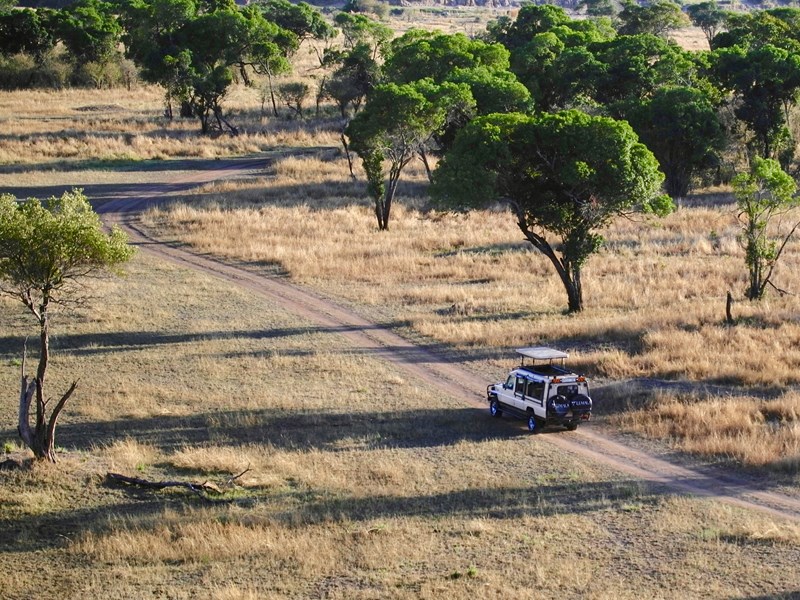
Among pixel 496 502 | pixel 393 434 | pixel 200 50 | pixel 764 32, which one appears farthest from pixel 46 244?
pixel 764 32

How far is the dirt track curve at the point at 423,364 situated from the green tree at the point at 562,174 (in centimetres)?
529

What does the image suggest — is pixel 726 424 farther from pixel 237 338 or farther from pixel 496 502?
pixel 237 338

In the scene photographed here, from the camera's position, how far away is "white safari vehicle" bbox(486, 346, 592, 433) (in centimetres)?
2202

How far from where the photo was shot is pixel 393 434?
2244 centimetres

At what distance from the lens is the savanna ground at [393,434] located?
15.6 meters

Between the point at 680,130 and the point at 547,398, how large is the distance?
36.3m

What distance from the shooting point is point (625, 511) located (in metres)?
17.8

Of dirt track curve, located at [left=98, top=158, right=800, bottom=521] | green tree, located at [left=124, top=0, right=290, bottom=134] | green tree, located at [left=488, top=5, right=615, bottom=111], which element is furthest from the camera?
green tree, located at [left=124, top=0, right=290, bottom=134]

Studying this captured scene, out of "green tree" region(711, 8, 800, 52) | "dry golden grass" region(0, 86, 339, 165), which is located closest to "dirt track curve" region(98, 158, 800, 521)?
"dry golden grass" region(0, 86, 339, 165)

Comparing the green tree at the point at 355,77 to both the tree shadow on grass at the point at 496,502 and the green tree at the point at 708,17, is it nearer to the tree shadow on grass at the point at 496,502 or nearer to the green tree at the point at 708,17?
the green tree at the point at 708,17

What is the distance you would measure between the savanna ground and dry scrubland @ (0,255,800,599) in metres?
0.05

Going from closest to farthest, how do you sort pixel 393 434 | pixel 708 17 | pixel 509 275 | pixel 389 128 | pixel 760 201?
pixel 393 434
pixel 760 201
pixel 509 275
pixel 389 128
pixel 708 17

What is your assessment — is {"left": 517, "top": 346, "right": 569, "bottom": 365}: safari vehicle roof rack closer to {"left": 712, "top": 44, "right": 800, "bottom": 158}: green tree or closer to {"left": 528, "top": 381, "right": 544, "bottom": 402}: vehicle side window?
{"left": 528, "top": 381, "right": 544, "bottom": 402}: vehicle side window

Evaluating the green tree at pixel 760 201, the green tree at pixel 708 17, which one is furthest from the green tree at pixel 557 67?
the green tree at pixel 708 17
